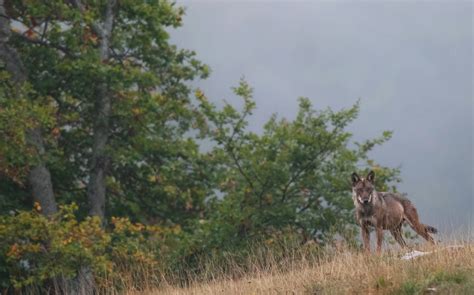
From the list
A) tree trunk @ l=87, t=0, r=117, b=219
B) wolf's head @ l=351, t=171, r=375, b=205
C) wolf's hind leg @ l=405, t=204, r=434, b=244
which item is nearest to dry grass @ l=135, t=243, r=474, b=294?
wolf's head @ l=351, t=171, r=375, b=205

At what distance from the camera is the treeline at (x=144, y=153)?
23641 millimetres

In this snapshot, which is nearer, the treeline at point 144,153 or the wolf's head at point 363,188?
the wolf's head at point 363,188

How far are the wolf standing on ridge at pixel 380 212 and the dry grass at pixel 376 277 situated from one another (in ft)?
6.31

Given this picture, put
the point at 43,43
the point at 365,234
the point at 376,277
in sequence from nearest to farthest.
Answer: the point at 376,277 → the point at 365,234 → the point at 43,43

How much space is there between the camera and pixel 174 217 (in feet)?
90.8

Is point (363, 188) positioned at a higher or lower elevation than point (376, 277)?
higher

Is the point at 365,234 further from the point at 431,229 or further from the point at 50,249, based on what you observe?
the point at 50,249

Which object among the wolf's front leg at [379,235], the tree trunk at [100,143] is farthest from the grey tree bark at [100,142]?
the wolf's front leg at [379,235]

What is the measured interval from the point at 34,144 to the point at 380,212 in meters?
10.3

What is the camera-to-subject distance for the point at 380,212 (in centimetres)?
1678

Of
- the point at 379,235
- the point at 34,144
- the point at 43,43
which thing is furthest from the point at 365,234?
the point at 43,43

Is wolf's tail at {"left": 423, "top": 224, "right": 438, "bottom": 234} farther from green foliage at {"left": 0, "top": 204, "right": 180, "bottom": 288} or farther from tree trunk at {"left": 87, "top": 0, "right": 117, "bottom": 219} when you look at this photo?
tree trunk at {"left": 87, "top": 0, "right": 117, "bottom": 219}

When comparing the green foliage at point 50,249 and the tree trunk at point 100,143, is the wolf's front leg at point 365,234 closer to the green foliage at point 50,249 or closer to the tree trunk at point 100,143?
the green foliage at point 50,249

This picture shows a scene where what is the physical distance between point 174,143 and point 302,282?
1395cm
